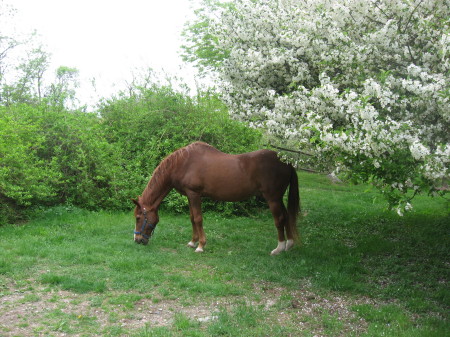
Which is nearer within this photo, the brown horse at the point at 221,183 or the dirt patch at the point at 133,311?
the dirt patch at the point at 133,311

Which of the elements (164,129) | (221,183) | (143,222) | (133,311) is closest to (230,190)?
(221,183)

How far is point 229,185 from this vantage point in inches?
307

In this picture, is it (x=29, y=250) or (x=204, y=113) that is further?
(x=204, y=113)

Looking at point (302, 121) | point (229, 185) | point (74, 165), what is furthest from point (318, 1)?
point (74, 165)

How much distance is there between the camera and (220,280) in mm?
6188

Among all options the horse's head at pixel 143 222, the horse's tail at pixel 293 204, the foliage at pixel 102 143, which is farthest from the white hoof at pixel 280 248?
the foliage at pixel 102 143

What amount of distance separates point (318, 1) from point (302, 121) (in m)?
2.29

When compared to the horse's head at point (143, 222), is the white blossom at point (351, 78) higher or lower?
higher

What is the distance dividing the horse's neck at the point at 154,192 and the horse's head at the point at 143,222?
10 centimetres

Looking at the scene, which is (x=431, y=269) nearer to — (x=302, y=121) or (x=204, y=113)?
(x=302, y=121)

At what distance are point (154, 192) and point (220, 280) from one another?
2405 mm

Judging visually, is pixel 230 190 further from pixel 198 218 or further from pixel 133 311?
pixel 133 311

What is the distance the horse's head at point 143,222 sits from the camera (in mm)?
7766

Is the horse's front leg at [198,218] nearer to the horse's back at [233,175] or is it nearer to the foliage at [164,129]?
the horse's back at [233,175]
